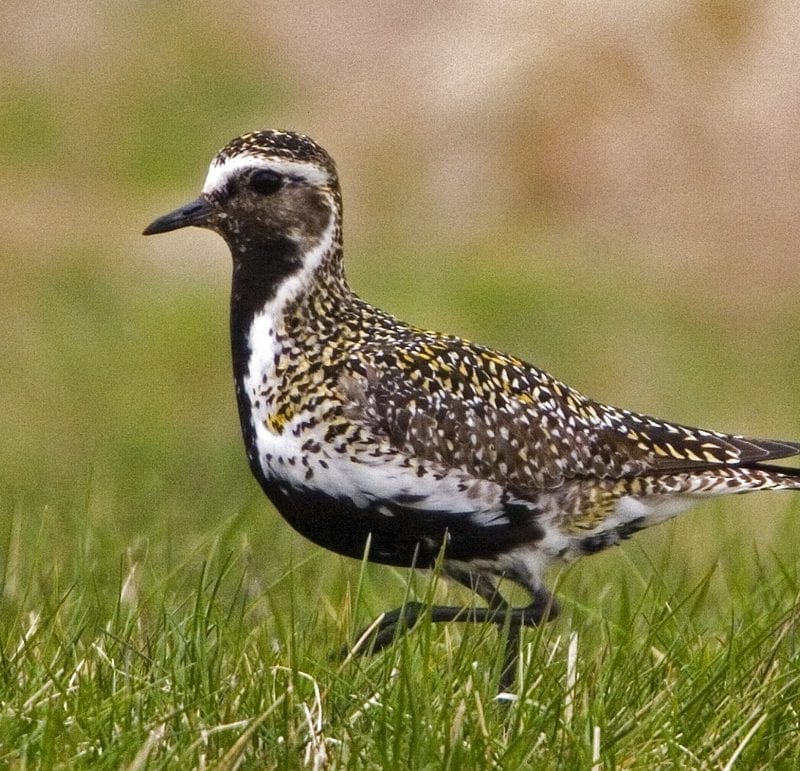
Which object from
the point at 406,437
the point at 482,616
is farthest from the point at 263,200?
the point at 482,616

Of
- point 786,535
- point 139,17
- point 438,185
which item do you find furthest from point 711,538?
point 139,17

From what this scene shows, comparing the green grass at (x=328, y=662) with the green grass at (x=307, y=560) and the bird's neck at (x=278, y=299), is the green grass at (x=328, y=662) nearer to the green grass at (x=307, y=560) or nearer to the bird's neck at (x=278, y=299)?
the green grass at (x=307, y=560)

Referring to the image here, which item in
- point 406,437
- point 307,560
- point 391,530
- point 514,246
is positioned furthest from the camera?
point 514,246

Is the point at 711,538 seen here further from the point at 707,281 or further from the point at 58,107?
the point at 58,107

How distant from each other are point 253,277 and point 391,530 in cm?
95

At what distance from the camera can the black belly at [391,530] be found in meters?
5.34

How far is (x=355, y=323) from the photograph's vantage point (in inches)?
230

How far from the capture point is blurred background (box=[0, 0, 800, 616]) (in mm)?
10805

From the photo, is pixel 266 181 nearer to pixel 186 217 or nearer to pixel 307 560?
pixel 186 217

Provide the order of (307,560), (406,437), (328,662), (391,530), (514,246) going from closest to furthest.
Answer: (328,662), (391,530), (406,437), (307,560), (514,246)

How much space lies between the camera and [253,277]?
19.1 ft

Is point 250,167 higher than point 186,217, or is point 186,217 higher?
point 250,167

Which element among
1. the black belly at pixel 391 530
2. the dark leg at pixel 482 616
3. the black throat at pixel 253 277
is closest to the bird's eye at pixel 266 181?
the black throat at pixel 253 277

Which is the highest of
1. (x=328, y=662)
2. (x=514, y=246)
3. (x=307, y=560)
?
(x=514, y=246)
